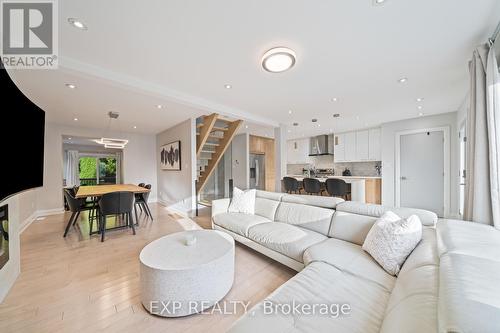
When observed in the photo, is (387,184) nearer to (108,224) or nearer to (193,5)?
(193,5)

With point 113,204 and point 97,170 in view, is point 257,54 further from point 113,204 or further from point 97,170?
point 97,170

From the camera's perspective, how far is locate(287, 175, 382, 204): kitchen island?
15.4 ft

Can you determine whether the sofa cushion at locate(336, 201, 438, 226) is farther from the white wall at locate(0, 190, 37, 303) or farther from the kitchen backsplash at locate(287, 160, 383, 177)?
the kitchen backsplash at locate(287, 160, 383, 177)

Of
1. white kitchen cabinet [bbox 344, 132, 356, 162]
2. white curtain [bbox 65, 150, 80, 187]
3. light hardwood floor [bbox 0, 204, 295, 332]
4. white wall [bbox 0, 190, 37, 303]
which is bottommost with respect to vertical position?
light hardwood floor [bbox 0, 204, 295, 332]

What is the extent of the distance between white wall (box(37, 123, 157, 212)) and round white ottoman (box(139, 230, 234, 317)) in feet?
17.0

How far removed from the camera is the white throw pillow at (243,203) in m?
3.25

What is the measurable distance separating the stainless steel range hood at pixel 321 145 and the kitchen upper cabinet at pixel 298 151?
0.20 meters

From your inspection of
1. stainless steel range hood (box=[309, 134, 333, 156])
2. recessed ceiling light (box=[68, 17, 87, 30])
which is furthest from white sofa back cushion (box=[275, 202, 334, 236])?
stainless steel range hood (box=[309, 134, 333, 156])

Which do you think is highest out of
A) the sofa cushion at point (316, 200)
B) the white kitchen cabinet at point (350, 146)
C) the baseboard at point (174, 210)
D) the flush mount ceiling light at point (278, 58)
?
the flush mount ceiling light at point (278, 58)

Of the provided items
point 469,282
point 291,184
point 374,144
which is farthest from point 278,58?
point 374,144

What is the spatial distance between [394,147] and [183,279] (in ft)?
19.1

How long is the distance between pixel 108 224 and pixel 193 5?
4.40 metres

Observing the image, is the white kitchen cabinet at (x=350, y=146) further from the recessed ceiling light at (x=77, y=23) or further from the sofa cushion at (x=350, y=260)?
the recessed ceiling light at (x=77, y=23)

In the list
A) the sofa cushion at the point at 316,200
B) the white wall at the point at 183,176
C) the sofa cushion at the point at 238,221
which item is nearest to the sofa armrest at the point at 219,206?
the sofa cushion at the point at 238,221
